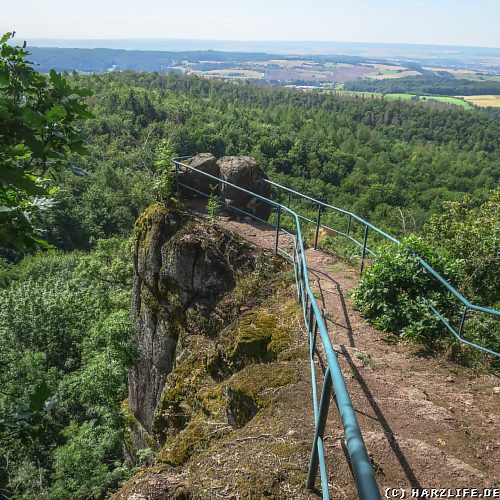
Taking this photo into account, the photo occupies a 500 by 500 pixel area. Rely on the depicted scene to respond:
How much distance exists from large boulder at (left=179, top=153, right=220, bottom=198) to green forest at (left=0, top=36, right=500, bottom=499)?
65 centimetres

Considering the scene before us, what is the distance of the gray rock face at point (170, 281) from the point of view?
8.85 m

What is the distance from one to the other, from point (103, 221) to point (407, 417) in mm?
61456

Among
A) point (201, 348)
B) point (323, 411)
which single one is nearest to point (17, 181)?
point (323, 411)

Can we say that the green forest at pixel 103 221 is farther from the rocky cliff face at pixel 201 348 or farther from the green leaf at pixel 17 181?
the rocky cliff face at pixel 201 348

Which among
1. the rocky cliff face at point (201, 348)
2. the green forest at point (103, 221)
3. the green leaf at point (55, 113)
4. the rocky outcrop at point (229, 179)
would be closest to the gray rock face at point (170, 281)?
the rocky cliff face at point (201, 348)

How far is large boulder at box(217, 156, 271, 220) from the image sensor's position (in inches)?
427

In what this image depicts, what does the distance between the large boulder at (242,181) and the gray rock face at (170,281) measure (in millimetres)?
1651

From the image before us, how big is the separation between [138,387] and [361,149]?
93.6m

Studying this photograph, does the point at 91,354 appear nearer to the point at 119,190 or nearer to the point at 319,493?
the point at 319,493

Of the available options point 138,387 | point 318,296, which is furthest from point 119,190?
point 318,296

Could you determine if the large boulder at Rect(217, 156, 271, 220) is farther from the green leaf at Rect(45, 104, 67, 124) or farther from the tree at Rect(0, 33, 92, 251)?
the green leaf at Rect(45, 104, 67, 124)

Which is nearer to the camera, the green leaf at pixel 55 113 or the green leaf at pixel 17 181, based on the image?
the green leaf at pixel 17 181

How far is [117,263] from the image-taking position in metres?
25.0

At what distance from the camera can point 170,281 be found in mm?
9547
